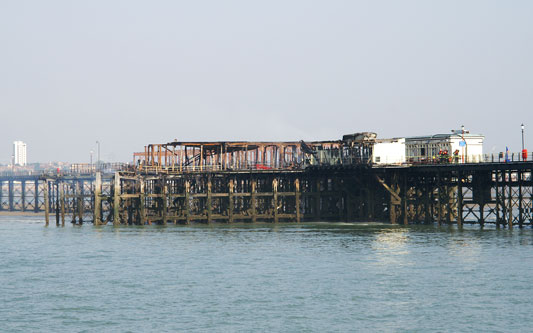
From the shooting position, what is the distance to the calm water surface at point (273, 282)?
138ft

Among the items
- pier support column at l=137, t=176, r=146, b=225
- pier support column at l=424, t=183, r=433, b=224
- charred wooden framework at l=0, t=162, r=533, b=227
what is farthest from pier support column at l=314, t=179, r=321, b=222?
pier support column at l=137, t=176, r=146, b=225

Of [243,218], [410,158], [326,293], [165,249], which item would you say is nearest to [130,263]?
[165,249]

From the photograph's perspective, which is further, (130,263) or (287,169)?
(287,169)

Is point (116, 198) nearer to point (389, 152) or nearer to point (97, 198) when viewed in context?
point (97, 198)

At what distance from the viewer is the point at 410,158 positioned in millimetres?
100062

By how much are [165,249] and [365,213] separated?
39490 mm

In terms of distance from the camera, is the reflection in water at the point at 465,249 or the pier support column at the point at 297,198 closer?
the reflection in water at the point at 465,249

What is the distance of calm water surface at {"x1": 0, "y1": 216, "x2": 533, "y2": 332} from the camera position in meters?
42.1

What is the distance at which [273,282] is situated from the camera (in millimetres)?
53844

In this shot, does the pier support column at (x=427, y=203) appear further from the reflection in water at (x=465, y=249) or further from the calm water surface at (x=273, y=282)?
the reflection in water at (x=465, y=249)

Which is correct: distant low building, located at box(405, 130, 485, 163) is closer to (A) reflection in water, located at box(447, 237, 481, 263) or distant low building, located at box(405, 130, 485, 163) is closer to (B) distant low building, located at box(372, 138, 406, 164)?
(B) distant low building, located at box(372, 138, 406, 164)

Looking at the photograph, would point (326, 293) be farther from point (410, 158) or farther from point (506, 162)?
point (410, 158)

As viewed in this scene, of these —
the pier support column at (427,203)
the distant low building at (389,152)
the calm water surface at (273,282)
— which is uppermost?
the distant low building at (389,152)

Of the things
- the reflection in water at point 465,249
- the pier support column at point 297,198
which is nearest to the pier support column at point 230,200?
the pier support column at point 297,198
